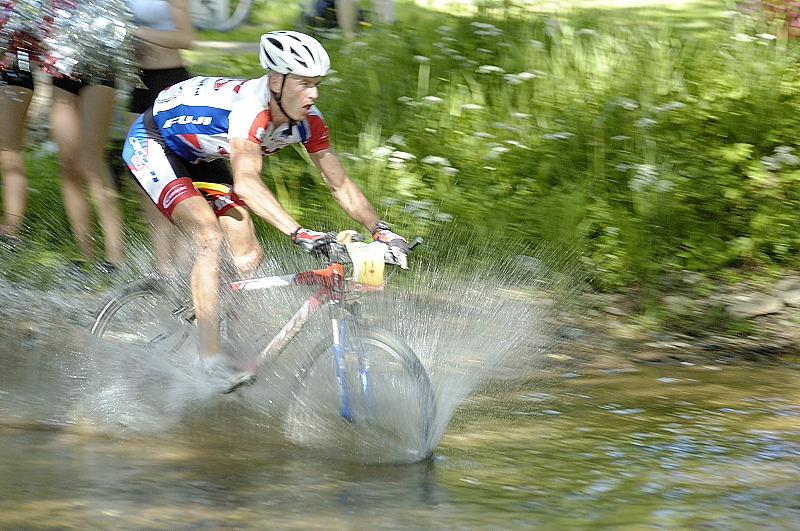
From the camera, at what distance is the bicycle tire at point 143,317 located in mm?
5324

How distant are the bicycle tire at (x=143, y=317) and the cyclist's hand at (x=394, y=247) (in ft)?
4.10

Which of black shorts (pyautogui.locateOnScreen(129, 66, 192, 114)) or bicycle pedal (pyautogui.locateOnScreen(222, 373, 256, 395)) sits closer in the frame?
bicycle pedal (pyautogui.locateOnScreen(222, 373, 256, 395))

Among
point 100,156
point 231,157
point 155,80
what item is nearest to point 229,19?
point 100,156

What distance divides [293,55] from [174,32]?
1671 mm

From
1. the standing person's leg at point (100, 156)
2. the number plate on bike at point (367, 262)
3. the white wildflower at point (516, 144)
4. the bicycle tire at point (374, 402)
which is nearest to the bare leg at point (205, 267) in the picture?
the bicycle tire at point (374, 402)

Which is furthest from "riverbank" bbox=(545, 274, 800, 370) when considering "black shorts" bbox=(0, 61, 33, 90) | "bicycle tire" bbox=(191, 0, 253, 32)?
"bicycle tire" bbox=(191, 0, 253, 32)

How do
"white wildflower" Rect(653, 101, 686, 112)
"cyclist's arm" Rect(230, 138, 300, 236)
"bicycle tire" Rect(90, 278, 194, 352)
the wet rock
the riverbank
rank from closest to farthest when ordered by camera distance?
1. "cyclist's arm" Rect(230, 138, 300, 236)
2. "bicycle tire" Rect(90, 278, 194, 352)
3. the riverbank
4. the wet rock
5. "white wildflower" Rect(653, 101, 686, 112)

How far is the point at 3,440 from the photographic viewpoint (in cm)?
465

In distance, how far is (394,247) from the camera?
4.37m

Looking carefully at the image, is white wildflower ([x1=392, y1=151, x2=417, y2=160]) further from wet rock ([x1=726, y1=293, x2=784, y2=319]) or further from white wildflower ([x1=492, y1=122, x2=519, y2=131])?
wet rock ([x1=726, y1=293, x2=784, y2=319])

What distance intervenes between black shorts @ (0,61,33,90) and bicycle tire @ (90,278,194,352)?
1526 millimetres

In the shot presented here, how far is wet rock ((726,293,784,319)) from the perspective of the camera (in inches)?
264

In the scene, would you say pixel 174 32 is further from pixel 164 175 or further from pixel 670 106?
pixel 670 106

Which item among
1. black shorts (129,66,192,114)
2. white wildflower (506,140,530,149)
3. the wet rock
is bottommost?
the wet rock
